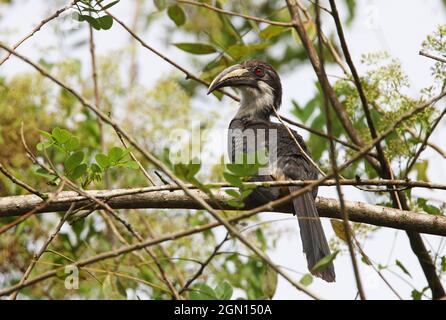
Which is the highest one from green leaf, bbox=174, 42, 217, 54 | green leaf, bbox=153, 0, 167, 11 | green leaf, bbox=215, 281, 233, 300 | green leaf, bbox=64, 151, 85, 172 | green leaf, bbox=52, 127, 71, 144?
green leaf, bbox=153, 0, 167, 11

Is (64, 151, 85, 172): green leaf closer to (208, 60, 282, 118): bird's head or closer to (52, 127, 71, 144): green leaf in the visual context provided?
(52, 127, 71, 144): green leaf

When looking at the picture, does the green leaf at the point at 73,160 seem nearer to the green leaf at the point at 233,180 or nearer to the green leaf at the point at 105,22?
the green leaf at the point at 105,22

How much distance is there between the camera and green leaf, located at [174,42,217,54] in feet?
14.5

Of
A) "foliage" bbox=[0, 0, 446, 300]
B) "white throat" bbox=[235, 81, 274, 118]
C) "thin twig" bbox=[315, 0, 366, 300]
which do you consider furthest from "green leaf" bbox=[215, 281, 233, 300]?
"thin twig" bbox=[315, 0, 366, 300]

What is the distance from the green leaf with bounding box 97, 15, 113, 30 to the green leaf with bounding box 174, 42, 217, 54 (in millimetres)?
1047

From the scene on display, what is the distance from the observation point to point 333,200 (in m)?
3.92

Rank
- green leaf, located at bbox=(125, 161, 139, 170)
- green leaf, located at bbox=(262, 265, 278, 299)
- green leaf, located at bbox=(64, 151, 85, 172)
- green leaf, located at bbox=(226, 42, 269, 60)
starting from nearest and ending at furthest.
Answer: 1. green leaf, located at bbox=(64, 151, 85, 172)
2. green leaf, located at bbox=(125, 161, 139, 170)
3. green leaf, located at bbox=(262, 265, 278, 299)
4. green leaf, located at bbox=(226, 42, 269, 60)

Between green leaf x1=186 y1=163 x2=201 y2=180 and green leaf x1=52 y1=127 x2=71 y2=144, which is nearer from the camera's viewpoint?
green leaf x1=186 y1=163 x2=201 y2=180

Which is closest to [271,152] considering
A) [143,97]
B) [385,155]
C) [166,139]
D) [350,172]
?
[350,172]

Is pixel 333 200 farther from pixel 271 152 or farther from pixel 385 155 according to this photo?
pixel 271 152

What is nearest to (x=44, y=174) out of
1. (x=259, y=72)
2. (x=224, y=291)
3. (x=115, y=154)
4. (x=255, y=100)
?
(x=115, y=154)

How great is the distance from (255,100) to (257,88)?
86 millimetres

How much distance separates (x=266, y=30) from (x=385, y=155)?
1065 mm
